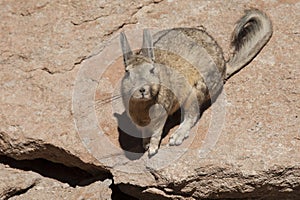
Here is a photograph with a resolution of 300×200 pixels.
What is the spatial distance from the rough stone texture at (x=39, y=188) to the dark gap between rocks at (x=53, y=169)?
72mm

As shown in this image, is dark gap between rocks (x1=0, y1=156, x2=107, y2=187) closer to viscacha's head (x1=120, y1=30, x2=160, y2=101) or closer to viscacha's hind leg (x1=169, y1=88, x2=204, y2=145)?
viscacha's hind leg (x1=169, y1=88, x2=204, y2=145)

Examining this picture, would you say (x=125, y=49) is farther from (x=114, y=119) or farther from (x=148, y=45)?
(x=114, y=119)

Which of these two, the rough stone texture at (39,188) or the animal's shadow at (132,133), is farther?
the rough stone texture at (39,188)

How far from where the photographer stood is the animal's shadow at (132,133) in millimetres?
5941

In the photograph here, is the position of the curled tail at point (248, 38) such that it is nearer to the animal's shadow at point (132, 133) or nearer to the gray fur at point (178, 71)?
the gray fur at point (178, 71)

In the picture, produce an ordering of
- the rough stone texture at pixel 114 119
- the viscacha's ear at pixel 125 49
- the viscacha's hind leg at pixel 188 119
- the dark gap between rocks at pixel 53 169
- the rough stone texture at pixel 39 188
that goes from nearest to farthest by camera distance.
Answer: the viscacha's ear at pixel 125 49
the rough stone texture at pixel 114 119
the viscacha's hind leg at pixel 188 119
the rough stone texture at pixel 39 188
the dark gap between rocks at pixel 53 169

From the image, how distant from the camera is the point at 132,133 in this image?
604 centimetres

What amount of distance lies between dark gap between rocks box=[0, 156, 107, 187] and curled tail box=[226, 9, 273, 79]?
66.8 inches

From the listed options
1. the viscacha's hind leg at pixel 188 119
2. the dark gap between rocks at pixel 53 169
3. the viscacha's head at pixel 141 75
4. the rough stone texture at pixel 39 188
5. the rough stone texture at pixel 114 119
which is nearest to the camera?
the viscacha's head at pixel 141 75

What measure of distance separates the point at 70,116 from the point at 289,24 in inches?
95.5

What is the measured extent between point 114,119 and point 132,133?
0.23 meters

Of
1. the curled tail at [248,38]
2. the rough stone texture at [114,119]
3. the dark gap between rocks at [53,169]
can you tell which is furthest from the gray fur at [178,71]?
the dark gap between rocks at [53,169]

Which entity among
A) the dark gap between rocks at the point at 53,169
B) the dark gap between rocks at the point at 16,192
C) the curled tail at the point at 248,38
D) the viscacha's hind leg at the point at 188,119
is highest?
the curled tail at the point at 248,38

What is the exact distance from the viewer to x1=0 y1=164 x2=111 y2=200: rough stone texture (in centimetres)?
618
